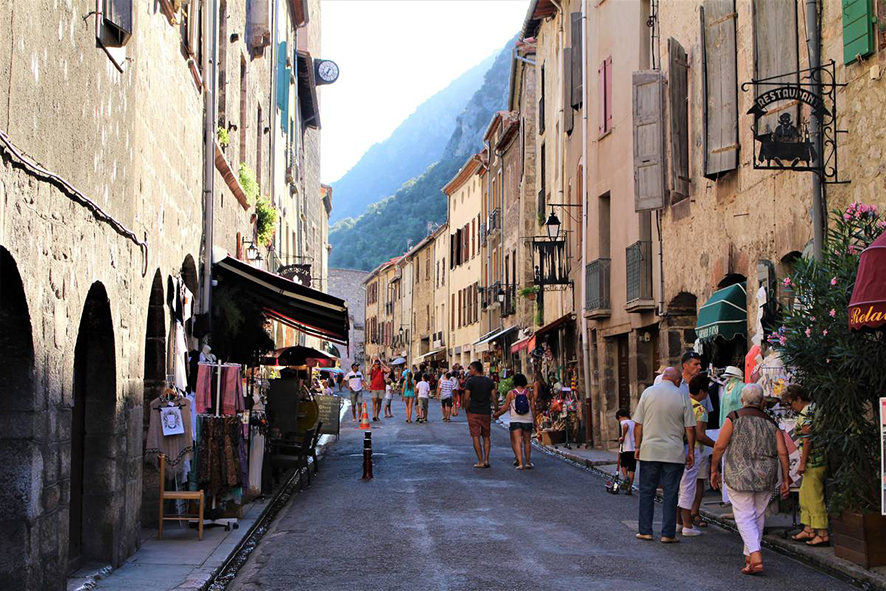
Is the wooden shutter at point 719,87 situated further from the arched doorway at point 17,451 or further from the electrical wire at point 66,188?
the arched doorway at point 17,451

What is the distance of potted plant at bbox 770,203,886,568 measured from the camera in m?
9.11

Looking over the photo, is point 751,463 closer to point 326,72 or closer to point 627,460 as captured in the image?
point 627,460

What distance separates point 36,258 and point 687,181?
1318 cm

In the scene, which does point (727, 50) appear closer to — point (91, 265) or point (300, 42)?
point (91, 265)

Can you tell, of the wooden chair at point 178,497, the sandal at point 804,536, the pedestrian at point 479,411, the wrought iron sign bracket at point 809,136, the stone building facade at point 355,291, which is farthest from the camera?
the stone building facade at point 355,291

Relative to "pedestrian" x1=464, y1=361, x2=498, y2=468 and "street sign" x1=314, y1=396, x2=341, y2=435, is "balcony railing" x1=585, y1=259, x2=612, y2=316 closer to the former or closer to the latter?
"pedestrian" x1=464, y1=361, x2=498, y2=468

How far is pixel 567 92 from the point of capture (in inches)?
1080

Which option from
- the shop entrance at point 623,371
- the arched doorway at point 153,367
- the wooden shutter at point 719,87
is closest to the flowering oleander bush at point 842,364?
the wooden shutter at point 719,87

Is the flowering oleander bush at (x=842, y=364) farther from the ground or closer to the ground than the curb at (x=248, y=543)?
farther from the ground

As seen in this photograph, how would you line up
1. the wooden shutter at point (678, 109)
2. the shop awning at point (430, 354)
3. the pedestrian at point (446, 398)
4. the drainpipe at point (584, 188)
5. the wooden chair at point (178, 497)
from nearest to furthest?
the wooden chair at point (178, 497) → the wooden shutter at point (678, 109) → the drainpipe at point (584, 188) → the pedestrian at point (446, 398) → the shop awning at point (430, 354)

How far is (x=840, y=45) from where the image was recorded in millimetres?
11977

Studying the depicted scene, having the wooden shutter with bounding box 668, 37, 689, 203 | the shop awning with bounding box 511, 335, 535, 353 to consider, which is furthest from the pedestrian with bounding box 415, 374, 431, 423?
the wooden shutter with bounding box 668, 37, 689, 203

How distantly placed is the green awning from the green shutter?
14.5 feet

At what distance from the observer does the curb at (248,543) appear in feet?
28.4
